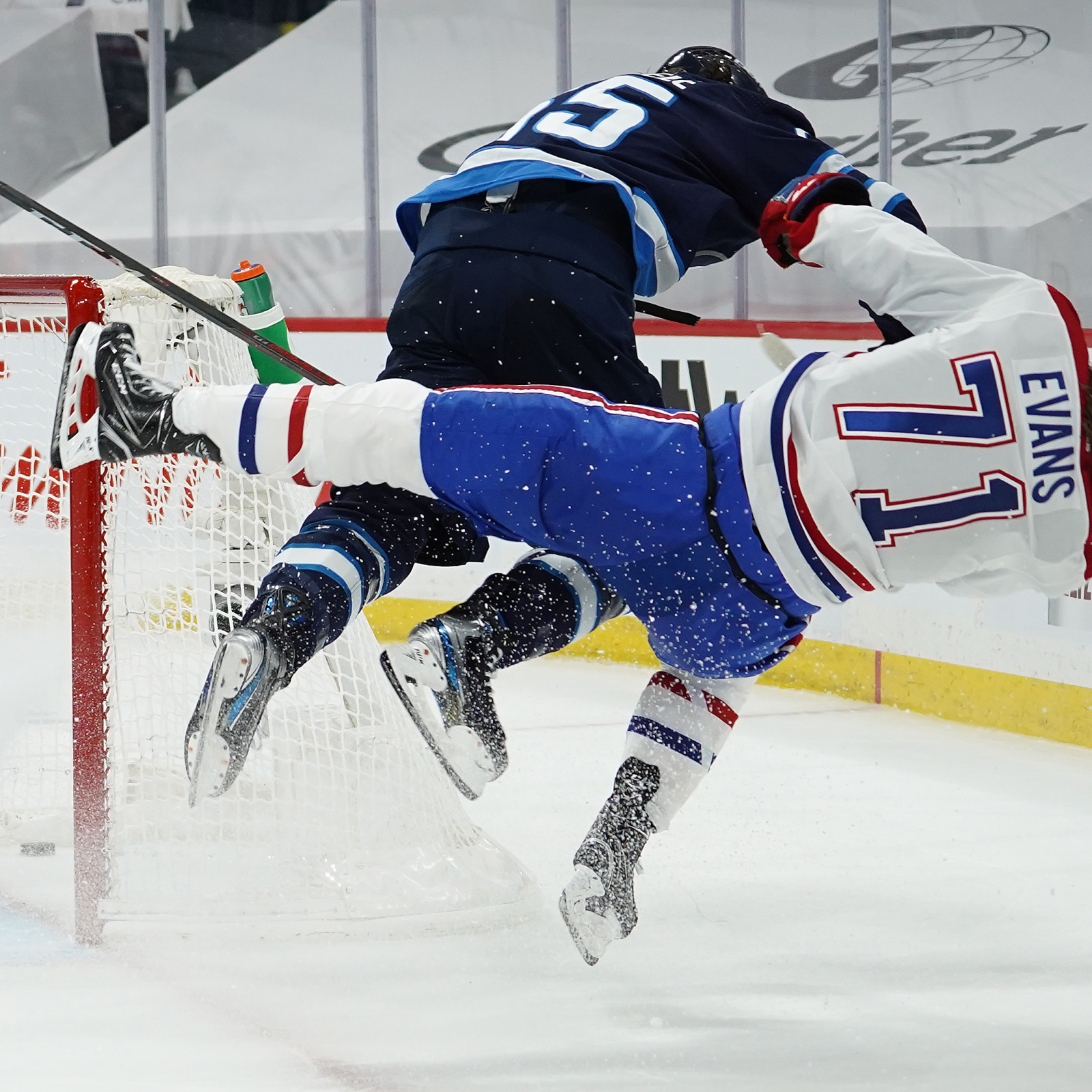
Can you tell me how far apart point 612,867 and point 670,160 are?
938 millimetres

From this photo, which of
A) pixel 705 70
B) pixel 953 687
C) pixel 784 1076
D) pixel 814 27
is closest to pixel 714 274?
pixel 814 27

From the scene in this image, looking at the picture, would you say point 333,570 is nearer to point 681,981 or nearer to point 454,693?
point 454,693

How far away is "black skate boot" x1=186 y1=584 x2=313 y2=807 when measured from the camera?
67.0 inches

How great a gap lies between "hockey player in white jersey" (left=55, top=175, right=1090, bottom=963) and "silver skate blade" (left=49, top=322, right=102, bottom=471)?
1cm

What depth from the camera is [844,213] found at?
1734 millimetres

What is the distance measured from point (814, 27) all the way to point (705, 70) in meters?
3.10

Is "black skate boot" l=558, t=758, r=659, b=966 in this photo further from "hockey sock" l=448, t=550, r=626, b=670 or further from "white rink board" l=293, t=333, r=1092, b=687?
"white rink board" l=293, t=333, r=1092, b=687

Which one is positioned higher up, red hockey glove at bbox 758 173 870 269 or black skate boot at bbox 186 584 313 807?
red hockey glove at bbox 758 173 870 269

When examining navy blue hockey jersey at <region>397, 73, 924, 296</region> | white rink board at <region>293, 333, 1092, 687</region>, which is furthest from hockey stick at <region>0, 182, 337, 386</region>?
white rink board at <region>293, 333, 1092, 687</region>

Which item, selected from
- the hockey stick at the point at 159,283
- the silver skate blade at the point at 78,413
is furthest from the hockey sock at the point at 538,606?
the silver skate blade at the point at 78,413

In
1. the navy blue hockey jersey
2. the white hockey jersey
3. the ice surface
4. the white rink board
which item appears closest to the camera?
the white hockey jersey

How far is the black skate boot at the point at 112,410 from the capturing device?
1.85 m

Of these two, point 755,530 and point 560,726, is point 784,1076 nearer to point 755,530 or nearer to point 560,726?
point 755,530

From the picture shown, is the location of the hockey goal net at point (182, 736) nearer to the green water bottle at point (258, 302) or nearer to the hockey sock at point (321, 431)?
the green water bottle at point (258, 302)
